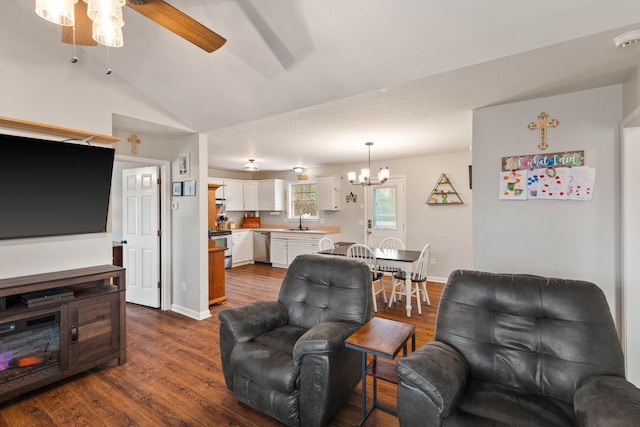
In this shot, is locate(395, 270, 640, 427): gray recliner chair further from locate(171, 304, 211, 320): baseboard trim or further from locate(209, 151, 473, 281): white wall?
locate(209, 151, 473, 281): white wall

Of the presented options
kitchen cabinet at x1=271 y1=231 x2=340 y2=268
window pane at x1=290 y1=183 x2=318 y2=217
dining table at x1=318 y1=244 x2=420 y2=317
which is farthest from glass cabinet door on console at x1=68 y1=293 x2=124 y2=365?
window pane at x1=290 y1=183 x2=318 y2=217

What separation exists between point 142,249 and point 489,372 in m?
4.32

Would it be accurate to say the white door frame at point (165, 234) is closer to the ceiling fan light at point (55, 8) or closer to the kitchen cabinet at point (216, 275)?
the kitchen cabinet at point (216, 275)

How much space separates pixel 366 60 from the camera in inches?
89.7

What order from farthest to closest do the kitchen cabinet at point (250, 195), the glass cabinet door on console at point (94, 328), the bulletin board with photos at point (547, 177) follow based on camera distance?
the kitchen cabinet at point (250, 195) < the bulletin board with photos at point (547, 177) < the glass cabinet door on console at point (94, 328)

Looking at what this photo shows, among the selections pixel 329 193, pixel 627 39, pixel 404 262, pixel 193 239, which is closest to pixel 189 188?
pixel 193 239

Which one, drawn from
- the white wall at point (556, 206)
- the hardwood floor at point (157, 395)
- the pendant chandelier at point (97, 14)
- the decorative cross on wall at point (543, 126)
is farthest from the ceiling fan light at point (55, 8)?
the decorative cross on wall at point (543, 126)

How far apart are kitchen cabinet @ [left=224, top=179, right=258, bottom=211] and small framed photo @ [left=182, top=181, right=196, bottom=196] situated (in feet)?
11.1

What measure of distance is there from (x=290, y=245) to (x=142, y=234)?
3181 millimetres

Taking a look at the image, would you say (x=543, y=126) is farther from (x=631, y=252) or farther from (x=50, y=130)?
(x=50, y=130)

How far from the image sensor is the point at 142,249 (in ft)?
13.9

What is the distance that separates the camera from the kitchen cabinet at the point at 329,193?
660 centimetres

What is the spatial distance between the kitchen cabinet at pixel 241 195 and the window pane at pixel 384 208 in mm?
3263

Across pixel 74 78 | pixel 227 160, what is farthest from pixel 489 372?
pixel 227 160
